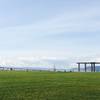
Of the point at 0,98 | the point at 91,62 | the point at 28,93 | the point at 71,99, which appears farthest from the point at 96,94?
the point at 91,62

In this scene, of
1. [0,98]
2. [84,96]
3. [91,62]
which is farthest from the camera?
[91,62]

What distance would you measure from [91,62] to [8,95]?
3846 inches

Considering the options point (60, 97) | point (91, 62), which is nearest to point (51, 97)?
point (60, 97)

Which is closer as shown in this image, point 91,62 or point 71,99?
point 71,99

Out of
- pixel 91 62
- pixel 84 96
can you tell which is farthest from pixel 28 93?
pixel 91 62

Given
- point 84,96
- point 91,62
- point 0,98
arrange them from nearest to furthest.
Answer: point 0,98 < point 84,96 < point 91,62

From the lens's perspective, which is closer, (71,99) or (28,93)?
(71,99)

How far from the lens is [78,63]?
12131cm

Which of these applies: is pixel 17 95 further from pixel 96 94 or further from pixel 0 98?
pixel 96 94

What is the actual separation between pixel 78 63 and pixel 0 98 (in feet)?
341

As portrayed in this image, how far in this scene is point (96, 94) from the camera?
20234 mm

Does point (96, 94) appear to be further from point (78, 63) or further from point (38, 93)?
point (78, 63)

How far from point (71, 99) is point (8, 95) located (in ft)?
12.3

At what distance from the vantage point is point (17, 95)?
1950 cm
